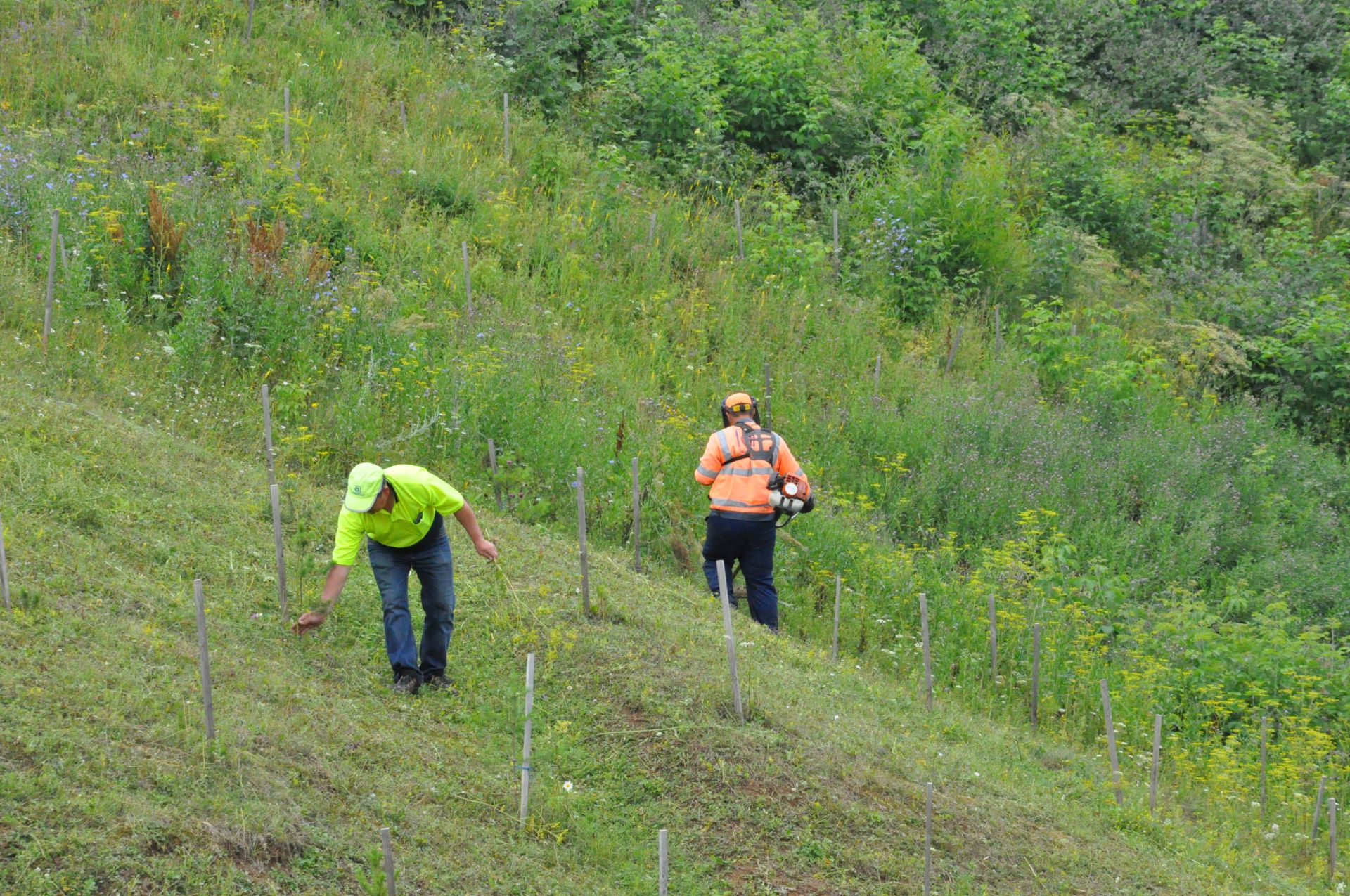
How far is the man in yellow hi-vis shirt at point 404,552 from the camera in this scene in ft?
22.1

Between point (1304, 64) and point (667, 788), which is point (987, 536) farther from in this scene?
point (1304, 64)

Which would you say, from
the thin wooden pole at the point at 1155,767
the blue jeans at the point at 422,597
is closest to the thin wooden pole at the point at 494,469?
the blue jeans at the point at 422,597

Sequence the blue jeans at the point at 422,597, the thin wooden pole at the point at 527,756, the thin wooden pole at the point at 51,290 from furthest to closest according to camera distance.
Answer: the thin wooden pole at the point at 51,290, the blue jeans at the point at 422,597, the thin wooden pole at the point at 527,756

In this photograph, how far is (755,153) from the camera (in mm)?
17781

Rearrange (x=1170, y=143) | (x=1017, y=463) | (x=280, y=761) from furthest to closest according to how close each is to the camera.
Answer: (x=1170, y=143)
(x=1017, y=463)
(x=280, y=761)

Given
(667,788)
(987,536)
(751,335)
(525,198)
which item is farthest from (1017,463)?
(667,788)

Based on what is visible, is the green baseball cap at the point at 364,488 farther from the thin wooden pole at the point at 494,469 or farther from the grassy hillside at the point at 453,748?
the thin wooden pole at the point at 494,469

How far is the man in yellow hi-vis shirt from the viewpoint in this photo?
6.73 meters

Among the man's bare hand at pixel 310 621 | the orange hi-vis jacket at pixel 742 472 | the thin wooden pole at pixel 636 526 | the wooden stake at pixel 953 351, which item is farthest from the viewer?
the wooden stake at pixel 953 351

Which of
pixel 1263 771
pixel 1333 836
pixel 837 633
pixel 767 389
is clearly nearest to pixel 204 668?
pixel 837 633

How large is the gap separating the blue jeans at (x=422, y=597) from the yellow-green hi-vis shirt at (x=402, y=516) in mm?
86

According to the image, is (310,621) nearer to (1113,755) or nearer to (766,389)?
(1113,755)

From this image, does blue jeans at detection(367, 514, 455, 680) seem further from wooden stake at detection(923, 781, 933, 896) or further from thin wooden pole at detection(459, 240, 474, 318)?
thin wooden pole at detection(459, 240, 474, 318)

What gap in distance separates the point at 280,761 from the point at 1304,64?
21819 mm
